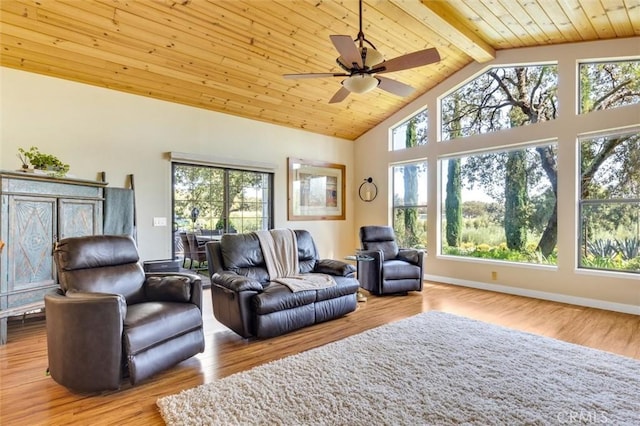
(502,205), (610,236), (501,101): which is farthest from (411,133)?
(610,236)

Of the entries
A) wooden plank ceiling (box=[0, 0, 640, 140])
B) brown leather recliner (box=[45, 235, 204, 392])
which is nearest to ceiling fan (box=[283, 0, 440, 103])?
wooden plank ceiling (box=[0, 0, 640, 140])

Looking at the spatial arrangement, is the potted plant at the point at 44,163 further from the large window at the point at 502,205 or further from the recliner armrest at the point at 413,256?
the large window at the point at 502,205

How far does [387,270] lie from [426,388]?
2581 millimetres

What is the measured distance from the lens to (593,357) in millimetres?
2729

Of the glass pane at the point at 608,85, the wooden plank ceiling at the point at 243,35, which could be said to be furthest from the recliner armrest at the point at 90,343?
the glass pane at the point at 608,85

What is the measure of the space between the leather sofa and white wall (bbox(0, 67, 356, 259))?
173cm

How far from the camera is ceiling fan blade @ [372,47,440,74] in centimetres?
285

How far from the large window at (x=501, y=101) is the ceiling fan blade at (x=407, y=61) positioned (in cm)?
292

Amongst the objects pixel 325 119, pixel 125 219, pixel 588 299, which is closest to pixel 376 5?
pixel 325 119

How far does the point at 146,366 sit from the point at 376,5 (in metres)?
4.18

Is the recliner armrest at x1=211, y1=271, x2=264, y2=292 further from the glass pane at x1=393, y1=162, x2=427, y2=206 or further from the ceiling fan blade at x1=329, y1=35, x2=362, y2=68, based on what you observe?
the glass pane at x1=393, y1=162, x2=427, y2=206

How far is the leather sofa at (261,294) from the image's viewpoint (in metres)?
3.11

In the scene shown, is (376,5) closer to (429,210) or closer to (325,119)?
(325,119)

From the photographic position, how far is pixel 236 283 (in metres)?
3.13
